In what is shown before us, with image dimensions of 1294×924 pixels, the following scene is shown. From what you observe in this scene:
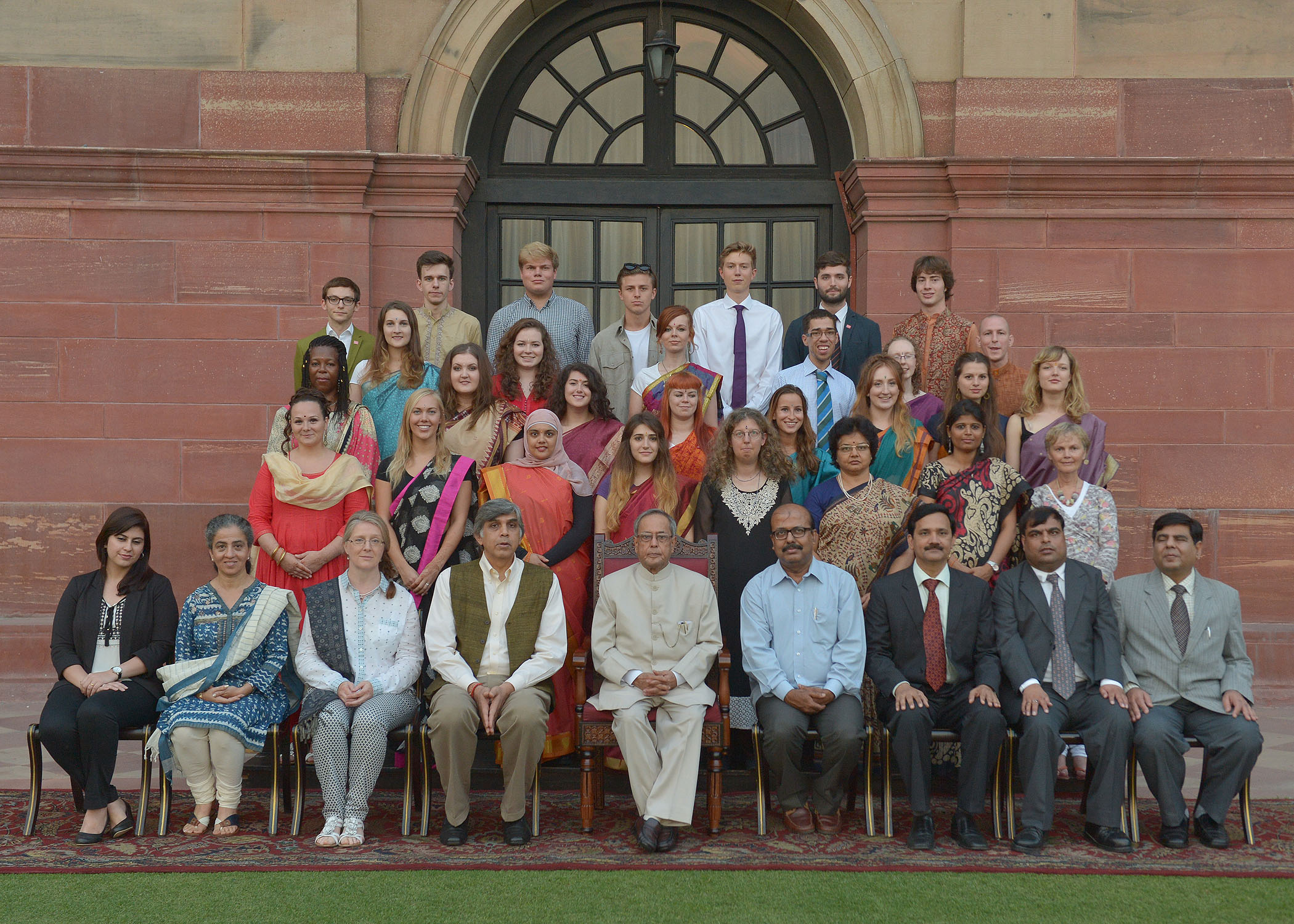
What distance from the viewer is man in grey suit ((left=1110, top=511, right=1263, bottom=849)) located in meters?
4.96

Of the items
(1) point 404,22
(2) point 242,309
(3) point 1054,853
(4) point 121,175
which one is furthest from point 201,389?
(3) point 1054,853

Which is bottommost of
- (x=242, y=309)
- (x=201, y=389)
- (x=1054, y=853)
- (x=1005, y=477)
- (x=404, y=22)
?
(x=1054, y=853)

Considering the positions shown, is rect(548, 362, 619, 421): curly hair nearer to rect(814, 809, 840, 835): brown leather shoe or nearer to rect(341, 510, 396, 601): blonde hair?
rect(341, 510, 396, 601): blonde hair

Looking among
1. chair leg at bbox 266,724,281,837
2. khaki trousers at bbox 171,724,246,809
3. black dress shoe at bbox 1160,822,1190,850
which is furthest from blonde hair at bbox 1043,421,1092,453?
khaki trousers at bbox 171,724,246,809

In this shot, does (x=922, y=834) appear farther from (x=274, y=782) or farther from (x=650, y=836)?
(x=274, y=782)

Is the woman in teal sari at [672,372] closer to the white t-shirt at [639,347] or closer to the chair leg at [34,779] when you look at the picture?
the white t-shirt at [639,347]

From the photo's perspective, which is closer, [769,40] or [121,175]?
[121,175]

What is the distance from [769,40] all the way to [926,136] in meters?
1.41

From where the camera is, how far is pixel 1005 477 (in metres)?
5.84

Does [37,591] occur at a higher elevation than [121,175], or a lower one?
lower

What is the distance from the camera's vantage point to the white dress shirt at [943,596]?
5312mm

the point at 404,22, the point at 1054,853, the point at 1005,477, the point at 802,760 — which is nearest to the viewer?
the point at 1054,853

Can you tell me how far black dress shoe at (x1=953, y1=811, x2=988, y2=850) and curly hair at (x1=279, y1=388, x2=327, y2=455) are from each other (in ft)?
11.1

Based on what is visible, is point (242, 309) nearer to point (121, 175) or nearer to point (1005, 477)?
point (121, 175)
